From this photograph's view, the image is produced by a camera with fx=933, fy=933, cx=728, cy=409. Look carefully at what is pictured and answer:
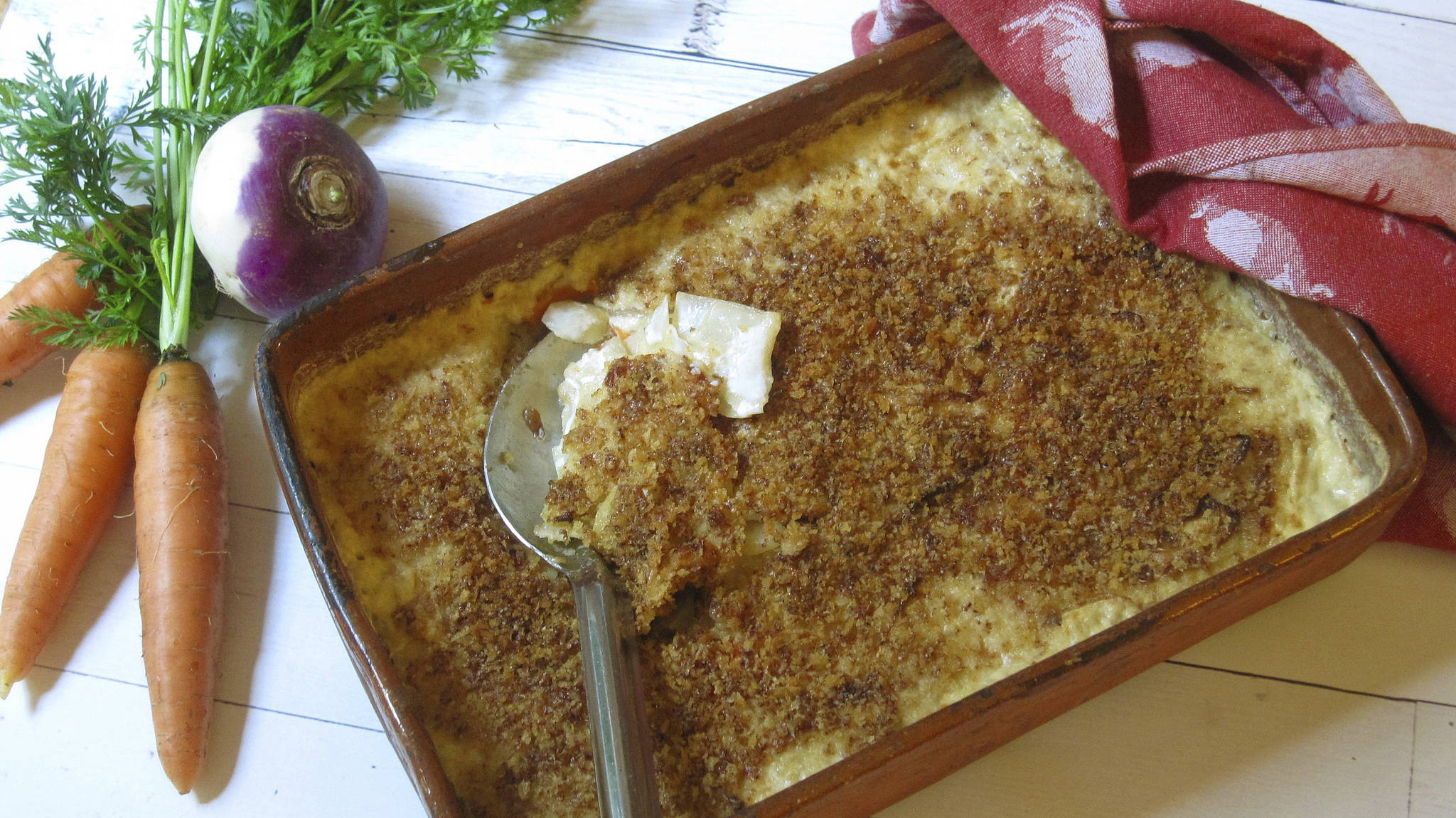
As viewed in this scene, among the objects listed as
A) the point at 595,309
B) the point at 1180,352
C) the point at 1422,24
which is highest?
the point at 1422,24

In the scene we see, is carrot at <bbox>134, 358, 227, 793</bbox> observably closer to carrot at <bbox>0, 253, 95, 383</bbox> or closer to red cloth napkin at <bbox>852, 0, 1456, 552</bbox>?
carrot at <bbox>0, 253, 95, 383</bbox>

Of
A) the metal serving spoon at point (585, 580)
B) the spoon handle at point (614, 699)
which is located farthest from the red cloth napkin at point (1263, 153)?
the spoon handle at point (614, 699)

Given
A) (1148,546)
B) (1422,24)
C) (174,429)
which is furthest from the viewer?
(1422,24)

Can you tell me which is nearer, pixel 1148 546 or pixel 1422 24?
pixel 1148 546

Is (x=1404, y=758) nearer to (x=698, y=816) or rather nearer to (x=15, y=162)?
(x=698, y=816)

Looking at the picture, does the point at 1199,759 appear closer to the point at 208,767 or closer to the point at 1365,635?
the point at 1365,635

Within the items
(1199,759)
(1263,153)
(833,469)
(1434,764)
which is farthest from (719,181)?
(1434,764)

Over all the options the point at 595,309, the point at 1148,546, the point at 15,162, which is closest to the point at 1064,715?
the point at 1148,546
